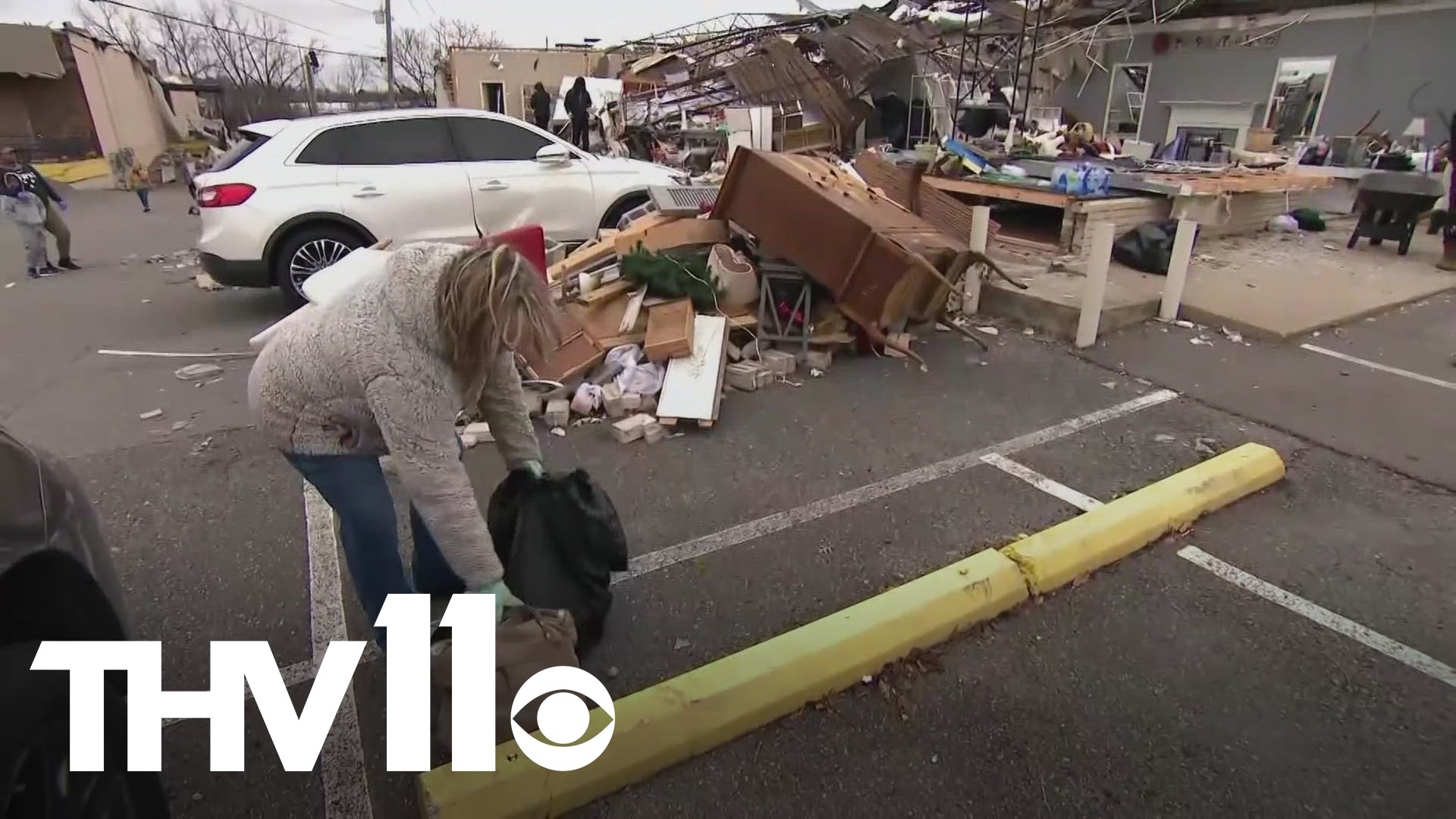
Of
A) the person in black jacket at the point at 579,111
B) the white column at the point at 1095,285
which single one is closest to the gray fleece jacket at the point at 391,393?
the white column at the point at 1095,285

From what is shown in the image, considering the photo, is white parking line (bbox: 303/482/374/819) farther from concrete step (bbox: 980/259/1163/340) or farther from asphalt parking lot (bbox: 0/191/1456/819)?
concrete step (bbox: 980/259/1163/340)

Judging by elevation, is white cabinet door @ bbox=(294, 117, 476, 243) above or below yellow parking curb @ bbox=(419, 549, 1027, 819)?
above

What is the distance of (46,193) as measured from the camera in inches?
362

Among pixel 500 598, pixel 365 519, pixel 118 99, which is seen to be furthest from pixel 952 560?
pixel 118 99

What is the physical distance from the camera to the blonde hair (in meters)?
1.87

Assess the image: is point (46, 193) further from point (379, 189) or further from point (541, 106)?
point (541, 106)

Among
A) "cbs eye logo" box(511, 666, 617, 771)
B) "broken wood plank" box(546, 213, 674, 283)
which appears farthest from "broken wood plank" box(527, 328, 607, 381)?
"cbs eye logo" box(511, 666, 617, 771)

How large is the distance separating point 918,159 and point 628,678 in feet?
30.7

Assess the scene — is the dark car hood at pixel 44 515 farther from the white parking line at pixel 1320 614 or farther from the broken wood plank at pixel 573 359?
the white parking line at pixel 1320 614

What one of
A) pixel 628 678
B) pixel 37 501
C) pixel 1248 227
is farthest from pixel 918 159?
pixel 37 501

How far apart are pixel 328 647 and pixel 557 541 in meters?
1.04

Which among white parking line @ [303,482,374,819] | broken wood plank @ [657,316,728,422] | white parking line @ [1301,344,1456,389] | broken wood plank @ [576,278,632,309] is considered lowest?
white parking line @ [303,482,374,819]

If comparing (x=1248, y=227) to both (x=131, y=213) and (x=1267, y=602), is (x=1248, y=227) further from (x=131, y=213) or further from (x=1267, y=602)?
(x=131, y=213)

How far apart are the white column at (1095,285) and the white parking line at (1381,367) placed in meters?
1.68
